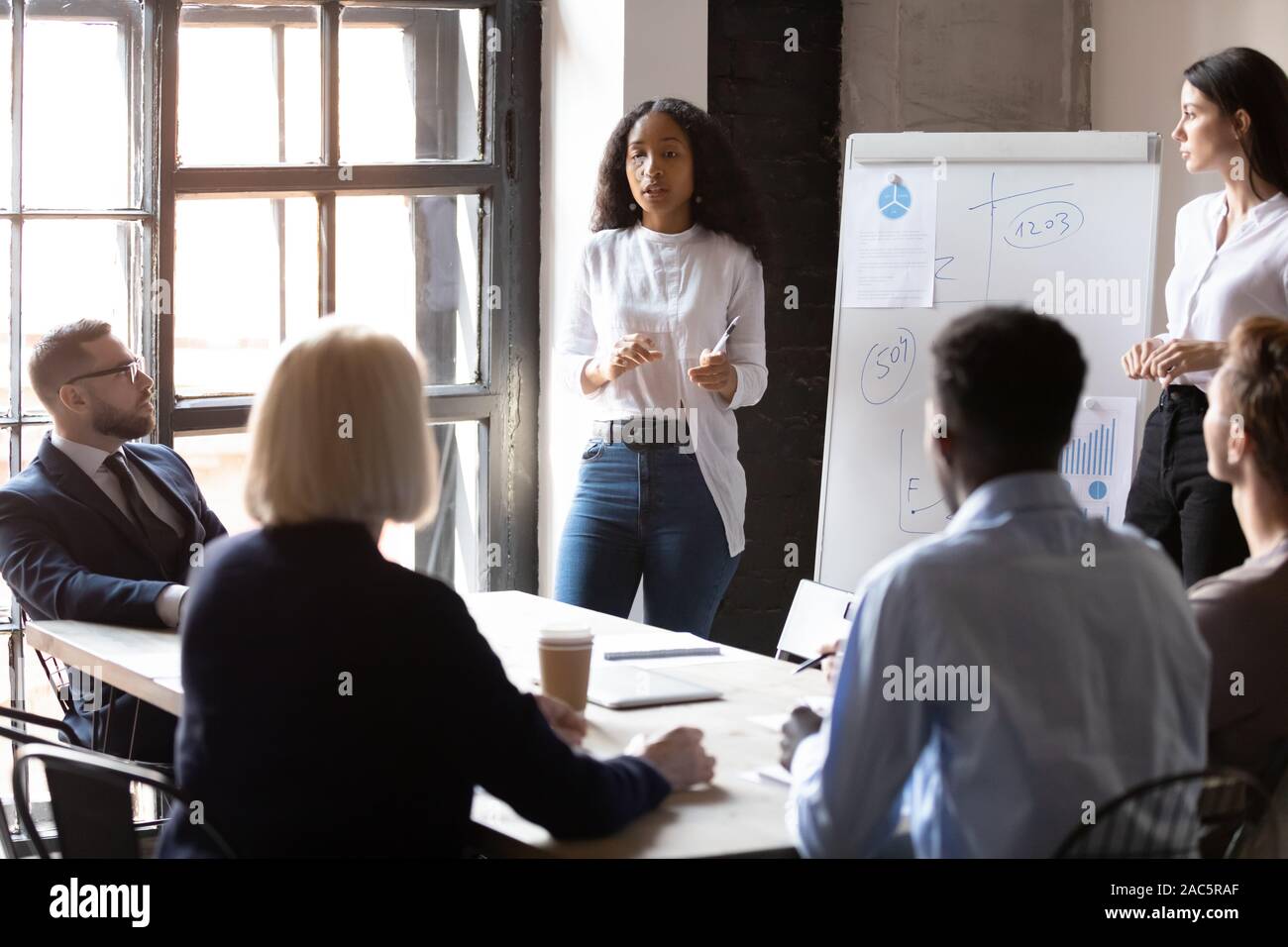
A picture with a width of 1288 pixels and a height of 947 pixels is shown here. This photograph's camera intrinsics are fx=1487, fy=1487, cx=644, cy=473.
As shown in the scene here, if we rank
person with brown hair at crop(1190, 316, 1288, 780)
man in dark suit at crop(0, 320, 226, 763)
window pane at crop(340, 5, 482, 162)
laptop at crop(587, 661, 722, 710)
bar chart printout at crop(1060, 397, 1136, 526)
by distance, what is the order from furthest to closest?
window pane at crop(340, 5, 482, 162), bar chart printout at crop(1060, 397, 1136, 526), man in dark suit at crop(0, 320, 226, 763), laptop at crop(587, 661, 722, 710), person with brown hair at crop(1190, 316, 1288, 780)

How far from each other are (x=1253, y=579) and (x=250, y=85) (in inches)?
109

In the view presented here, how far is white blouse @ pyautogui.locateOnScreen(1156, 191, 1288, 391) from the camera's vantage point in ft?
9.54

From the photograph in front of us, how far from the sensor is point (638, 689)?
2209 mm

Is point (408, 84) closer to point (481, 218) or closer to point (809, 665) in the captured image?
point (481, 218)

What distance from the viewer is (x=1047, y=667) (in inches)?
58.5

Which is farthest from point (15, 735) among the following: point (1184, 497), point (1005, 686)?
point (1184, 497)

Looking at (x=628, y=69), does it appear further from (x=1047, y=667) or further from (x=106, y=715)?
(x=1047, y=667)

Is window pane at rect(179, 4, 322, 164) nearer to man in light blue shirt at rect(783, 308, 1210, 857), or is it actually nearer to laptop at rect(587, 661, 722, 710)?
laptop at rect(587, 661, 722, 710)

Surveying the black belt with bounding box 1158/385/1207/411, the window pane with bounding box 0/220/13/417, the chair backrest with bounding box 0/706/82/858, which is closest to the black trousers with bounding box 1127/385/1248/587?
the black belt with bounding box 1158/385/1207/411

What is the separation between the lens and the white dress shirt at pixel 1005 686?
148 centimetres

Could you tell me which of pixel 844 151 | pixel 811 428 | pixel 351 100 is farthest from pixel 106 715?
pixel 844 151

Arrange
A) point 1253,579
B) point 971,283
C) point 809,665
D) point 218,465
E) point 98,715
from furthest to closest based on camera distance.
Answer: point 218,465
point 971,283
point 98,715
point 809,665
point 1253,579

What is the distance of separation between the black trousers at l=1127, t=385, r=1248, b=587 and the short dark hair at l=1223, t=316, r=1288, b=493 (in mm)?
908
